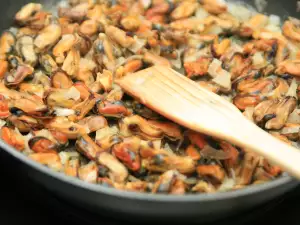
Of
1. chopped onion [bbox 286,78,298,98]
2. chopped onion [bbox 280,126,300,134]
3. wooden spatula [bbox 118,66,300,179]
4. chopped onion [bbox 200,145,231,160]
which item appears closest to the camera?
wooden spatula [bbox 118,66,300,179]

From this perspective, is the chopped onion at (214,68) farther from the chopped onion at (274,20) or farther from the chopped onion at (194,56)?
the chopped onion at (274,20)

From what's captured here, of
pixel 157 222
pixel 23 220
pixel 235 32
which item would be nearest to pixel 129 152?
pixel 157 222

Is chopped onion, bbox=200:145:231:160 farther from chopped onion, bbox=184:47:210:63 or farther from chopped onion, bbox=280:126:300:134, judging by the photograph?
chopped onion, bbox=184:47:210:63

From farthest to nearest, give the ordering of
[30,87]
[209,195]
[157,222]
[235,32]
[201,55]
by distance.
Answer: [235,32] < [201,55] < [30,87] < [157,222] < [209,195]

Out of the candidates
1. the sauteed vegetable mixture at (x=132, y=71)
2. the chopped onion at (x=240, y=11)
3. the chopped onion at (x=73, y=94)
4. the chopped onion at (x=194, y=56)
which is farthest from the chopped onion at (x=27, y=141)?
the chopped onion at (x=240, y=11)

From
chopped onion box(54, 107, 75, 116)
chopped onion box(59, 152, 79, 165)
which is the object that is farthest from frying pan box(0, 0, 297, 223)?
chopped onion box(54, 107, 75, 116)

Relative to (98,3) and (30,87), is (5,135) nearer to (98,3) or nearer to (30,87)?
(30,87)
